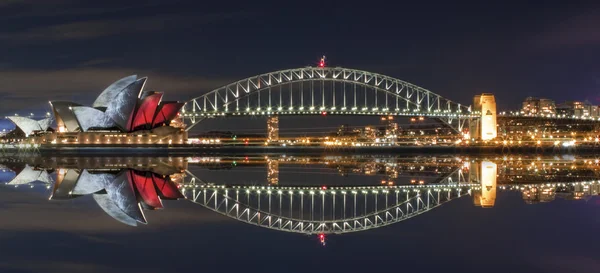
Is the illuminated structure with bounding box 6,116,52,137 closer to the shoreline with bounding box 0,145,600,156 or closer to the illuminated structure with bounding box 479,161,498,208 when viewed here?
the shoreline with bounding box 0,145,600,156

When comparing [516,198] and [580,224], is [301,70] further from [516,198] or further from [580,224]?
[580,224]

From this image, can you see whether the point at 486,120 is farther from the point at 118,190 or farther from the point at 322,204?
the point at 118,190

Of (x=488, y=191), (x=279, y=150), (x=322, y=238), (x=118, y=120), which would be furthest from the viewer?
(x=279, y=150)

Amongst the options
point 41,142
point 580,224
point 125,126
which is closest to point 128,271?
point 580,224

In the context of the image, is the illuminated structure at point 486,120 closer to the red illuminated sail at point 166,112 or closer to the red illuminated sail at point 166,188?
the red illuminated sail at point 166,112

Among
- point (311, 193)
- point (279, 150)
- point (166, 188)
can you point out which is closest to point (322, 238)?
point (311, 193)

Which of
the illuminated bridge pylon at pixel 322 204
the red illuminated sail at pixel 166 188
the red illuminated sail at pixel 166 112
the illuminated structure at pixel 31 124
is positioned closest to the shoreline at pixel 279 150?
the red illuminated sail at pixel 166 112
